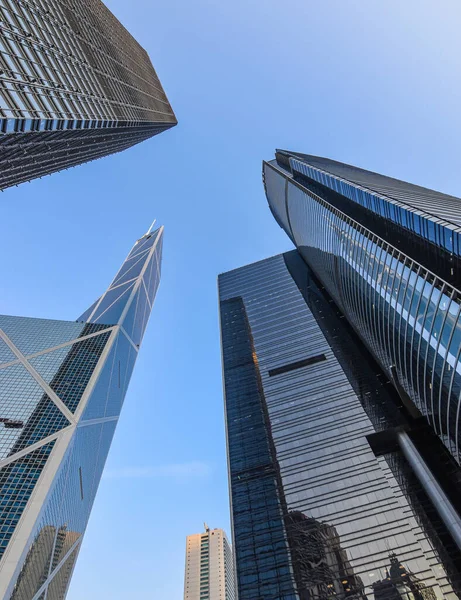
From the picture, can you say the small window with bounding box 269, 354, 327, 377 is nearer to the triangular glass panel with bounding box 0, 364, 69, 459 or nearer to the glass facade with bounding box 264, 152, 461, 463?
the glass facade with bounding box 264, 152, 461, 463

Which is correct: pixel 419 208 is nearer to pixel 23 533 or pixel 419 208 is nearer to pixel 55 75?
pixel 55 75

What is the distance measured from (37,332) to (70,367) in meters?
19.0

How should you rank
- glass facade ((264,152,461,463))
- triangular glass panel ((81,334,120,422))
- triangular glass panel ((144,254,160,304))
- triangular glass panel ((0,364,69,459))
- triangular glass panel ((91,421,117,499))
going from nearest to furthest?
glass facade ((264,152,461,463)) < triangular glass panel ((0,364,69,459)) < triangular glass panel ((81,334,120,422)) < triangular glass panel ((91,421,117,499)) < triangular glass panel ((144,254,160,304))

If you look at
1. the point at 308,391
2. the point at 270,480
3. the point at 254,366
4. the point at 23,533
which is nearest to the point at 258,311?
the point at 254,366

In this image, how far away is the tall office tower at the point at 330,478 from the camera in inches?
1592

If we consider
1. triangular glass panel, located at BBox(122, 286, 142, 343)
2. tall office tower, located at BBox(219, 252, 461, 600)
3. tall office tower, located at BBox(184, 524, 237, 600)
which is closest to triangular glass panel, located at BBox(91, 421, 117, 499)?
triangular glass panel, located at BBox(122, 286, 142, 343)

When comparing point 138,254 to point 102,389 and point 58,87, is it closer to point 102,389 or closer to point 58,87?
point 102,389

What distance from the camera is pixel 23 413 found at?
274ft

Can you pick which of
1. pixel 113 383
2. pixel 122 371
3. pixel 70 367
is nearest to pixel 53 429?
pixel 70 367

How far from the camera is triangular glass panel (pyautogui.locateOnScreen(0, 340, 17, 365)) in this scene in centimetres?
9557

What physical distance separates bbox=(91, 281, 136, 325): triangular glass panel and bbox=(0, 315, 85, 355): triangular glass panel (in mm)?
8351

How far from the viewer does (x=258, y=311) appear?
3789 inches

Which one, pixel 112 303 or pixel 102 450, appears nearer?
pixel 102 450

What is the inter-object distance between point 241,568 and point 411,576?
1873 centimetres
